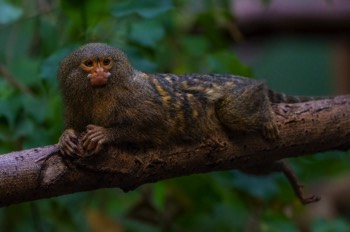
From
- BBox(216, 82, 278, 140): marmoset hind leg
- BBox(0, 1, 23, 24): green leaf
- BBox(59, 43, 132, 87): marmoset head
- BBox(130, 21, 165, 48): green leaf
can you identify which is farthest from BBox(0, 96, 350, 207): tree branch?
BBox(0, 1, 23, 24): green leaf

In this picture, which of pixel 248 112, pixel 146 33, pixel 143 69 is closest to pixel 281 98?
pixel 248 112

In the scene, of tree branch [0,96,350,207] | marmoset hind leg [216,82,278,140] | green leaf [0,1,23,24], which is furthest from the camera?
green leaf [0,1,23,24]

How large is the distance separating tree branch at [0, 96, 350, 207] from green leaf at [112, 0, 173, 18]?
621mm

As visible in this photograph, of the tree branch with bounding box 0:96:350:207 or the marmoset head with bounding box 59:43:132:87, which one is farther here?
the marmoset head with bounding box 59:43:132:87

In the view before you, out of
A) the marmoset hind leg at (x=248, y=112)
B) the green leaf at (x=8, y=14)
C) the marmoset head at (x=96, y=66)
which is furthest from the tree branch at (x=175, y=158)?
the green leaf at (x=8, y=14)

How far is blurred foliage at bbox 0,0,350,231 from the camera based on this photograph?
3180mm

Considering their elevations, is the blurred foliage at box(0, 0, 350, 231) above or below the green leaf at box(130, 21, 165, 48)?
below

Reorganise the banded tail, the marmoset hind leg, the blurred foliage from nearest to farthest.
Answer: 1. the marmoset hind leg
2. the banded tail
3. the blurred foliage

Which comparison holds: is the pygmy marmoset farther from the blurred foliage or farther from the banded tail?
the blurred foliage

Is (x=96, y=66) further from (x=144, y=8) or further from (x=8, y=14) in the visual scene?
(x=8, y=14)

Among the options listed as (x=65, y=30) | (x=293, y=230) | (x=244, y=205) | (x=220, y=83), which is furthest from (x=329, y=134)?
(x=65, y=30)

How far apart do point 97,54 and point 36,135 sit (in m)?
0.92

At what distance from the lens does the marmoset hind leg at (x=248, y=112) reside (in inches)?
108

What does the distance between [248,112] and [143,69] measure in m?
0.58
